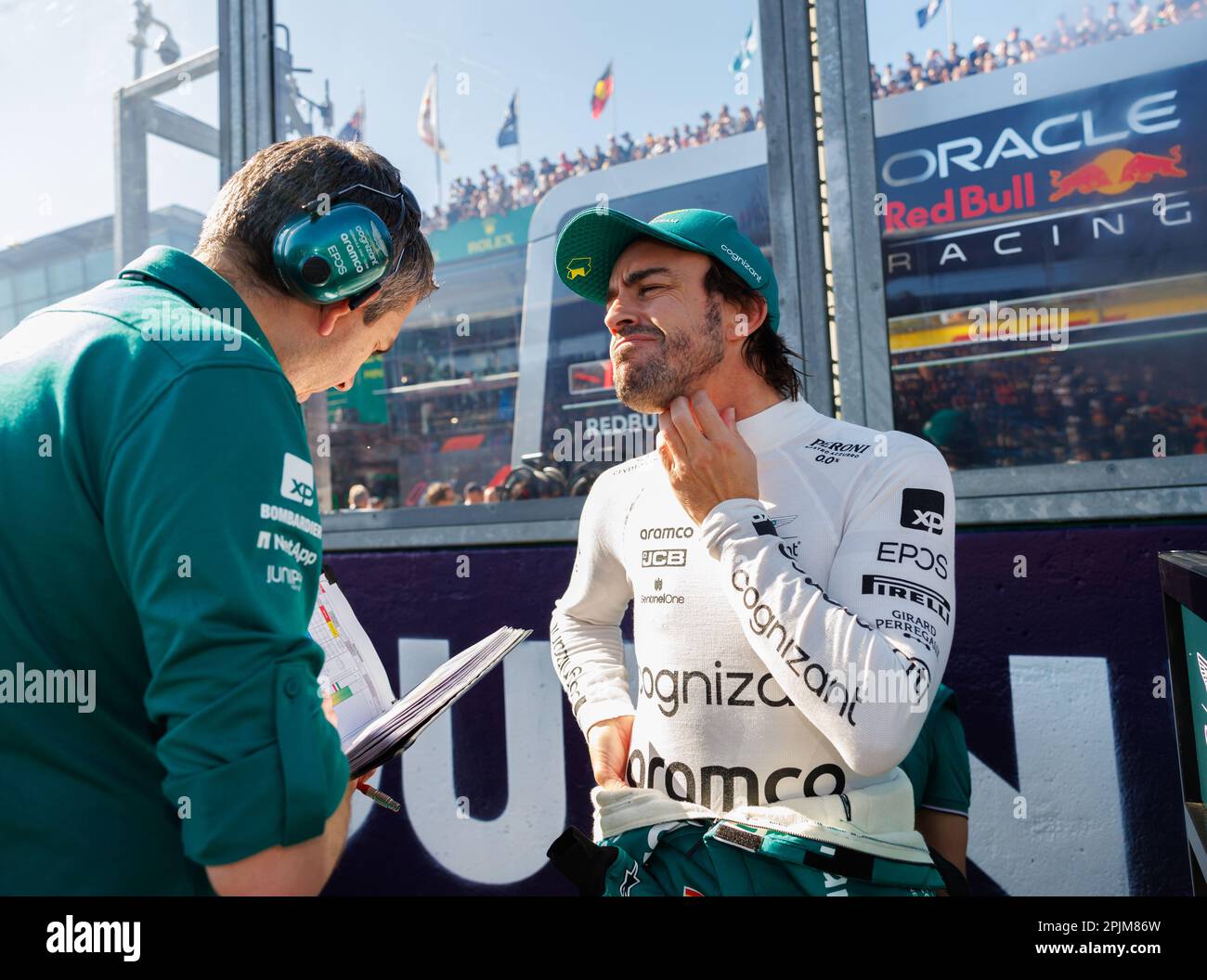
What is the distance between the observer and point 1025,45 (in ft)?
8.01

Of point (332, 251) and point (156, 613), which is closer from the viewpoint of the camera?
point (156, 613)

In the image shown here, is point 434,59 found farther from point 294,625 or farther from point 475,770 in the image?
point 294,625

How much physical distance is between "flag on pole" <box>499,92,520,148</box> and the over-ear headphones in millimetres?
2006

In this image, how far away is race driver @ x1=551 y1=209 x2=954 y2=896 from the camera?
4.94ft

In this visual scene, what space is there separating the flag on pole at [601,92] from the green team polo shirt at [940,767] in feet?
7.21

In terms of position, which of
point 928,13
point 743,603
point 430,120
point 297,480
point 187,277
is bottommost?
point 743,603

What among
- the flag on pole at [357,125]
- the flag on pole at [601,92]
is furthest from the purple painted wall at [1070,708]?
the flag on pole at [357,125]

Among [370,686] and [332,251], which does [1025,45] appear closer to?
[332,251]

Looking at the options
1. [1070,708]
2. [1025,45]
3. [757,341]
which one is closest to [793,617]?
[757,341]

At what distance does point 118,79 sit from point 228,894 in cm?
407

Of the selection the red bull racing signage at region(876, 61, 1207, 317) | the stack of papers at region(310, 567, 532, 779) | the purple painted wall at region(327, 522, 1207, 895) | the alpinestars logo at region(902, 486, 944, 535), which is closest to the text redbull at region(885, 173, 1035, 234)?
the red bull racing signage at region(876, 61, 1207, 317)

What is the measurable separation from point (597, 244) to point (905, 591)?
3.60 ft

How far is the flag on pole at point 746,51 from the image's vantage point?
9.08 feet
